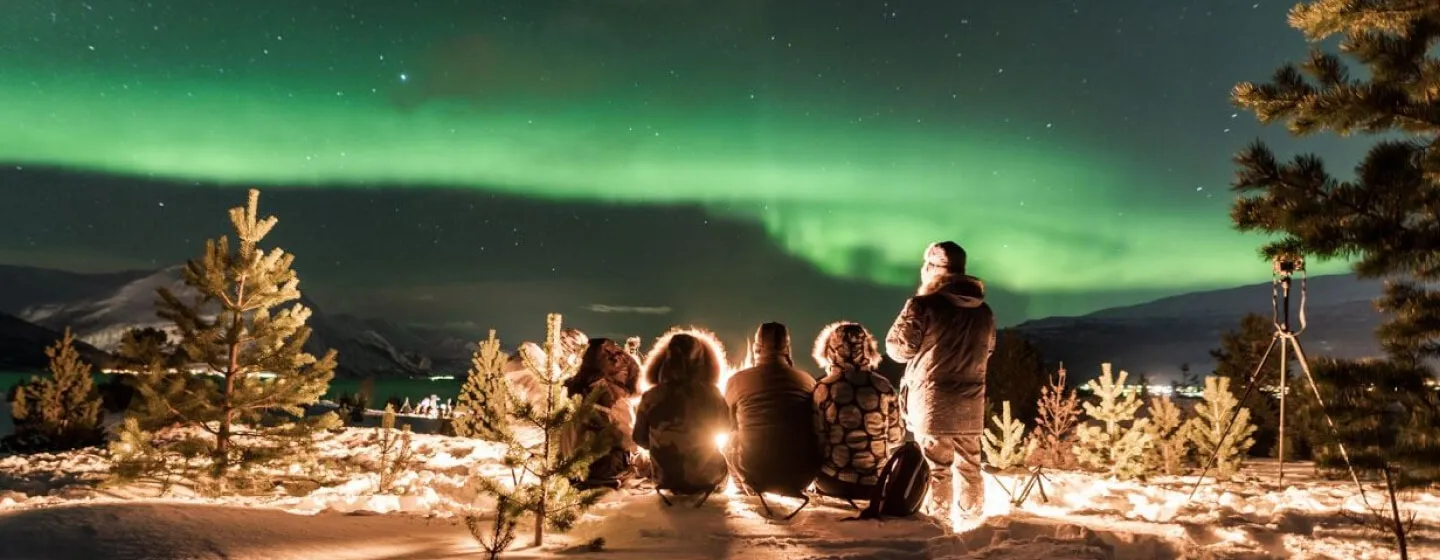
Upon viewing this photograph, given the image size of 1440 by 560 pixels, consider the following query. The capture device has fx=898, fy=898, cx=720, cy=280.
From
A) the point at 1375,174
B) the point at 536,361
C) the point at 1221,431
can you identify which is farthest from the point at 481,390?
the point at 1375,174

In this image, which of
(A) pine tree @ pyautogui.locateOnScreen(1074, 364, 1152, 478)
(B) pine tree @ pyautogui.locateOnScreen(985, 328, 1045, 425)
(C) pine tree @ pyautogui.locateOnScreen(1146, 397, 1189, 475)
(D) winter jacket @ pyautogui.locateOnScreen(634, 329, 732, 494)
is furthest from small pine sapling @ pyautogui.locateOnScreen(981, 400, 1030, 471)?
(B) pine tree @ pyautogui.locateOnScreen(985, 328, 1045, 425)

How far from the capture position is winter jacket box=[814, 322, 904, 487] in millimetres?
7699

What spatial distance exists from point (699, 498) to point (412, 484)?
351 cm

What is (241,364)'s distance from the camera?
30.1 ft

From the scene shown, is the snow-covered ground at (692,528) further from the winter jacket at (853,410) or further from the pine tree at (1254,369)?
the pine tree at (1254,369)

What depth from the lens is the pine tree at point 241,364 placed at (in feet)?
29.1

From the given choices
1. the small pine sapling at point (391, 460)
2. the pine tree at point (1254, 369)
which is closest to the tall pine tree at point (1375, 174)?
the small pine sapling at point (391, 460)

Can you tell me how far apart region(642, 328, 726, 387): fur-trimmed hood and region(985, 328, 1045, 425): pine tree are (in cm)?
2039

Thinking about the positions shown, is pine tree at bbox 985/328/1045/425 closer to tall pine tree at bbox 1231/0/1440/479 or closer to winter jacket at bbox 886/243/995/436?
winter jacket at bbox 886/243/995/436

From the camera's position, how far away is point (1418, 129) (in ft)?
19.3

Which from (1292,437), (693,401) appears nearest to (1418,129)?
(693,401)

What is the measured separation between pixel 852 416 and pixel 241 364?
6214mm

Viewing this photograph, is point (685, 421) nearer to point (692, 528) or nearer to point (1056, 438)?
point (692, 528)

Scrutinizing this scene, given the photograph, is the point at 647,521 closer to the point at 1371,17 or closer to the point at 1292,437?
the point at 1371,17
